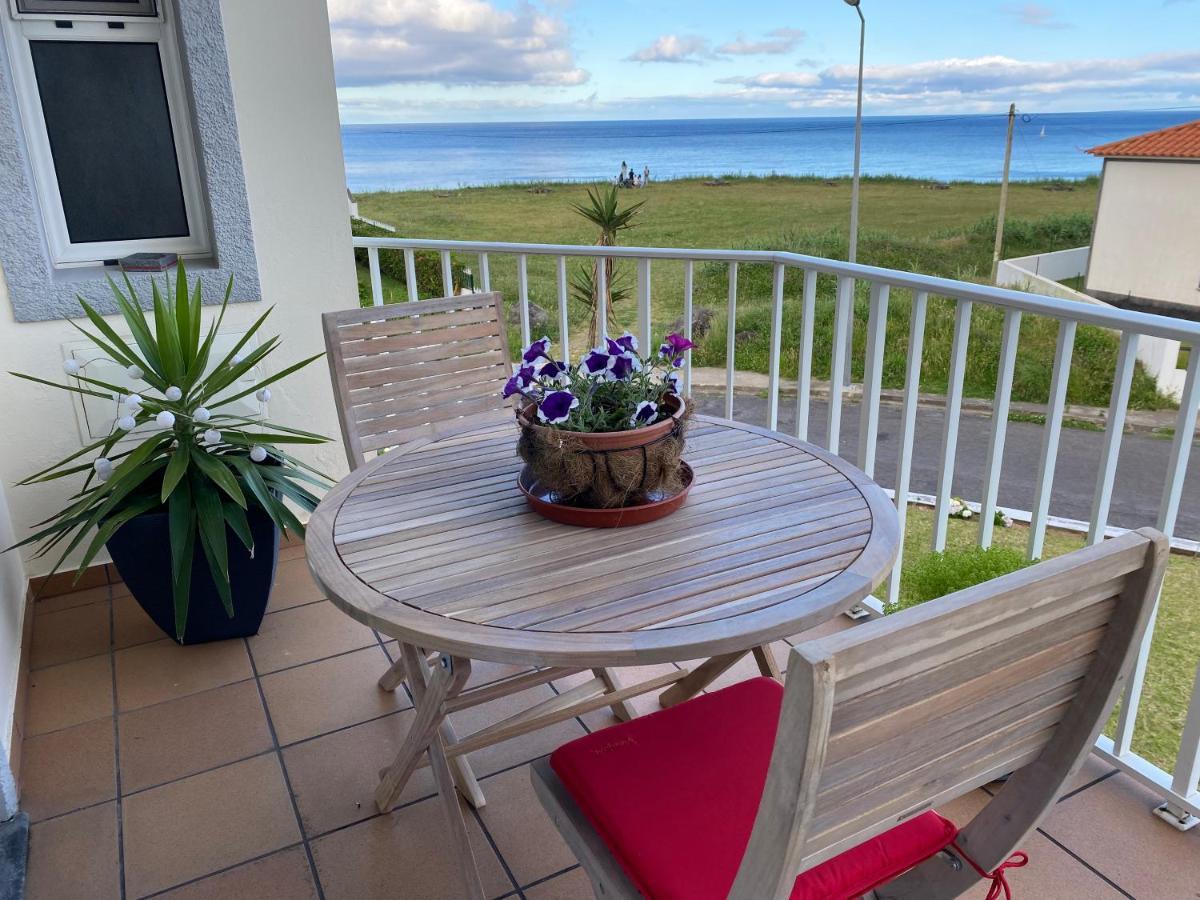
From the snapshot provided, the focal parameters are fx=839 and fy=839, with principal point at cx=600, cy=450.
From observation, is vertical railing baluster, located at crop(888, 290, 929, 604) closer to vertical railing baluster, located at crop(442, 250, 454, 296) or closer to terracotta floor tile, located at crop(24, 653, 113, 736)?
vertical railing baluster, located at crop(442, 250, 454, 296)

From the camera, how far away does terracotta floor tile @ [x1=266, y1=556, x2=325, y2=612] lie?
2.94 m

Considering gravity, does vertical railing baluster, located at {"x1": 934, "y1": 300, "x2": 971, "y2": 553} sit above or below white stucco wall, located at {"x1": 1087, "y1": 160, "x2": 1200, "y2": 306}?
above

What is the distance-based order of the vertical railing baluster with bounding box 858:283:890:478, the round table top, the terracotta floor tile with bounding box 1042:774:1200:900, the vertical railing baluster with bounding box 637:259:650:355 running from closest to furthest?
the round table top
the terracotta floor tile with bounding box 1042:774:1200:900
the vertical railing baluster with bounding box 858:283:890:478
the vertical railing baluster with bounding box 637:259:650:355

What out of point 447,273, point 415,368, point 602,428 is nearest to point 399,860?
point 602,428

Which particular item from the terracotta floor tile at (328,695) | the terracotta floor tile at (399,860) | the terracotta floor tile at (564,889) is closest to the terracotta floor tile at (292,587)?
the terracotta floor tile at (328,695)

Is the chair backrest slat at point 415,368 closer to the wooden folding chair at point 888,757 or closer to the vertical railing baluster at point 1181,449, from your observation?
the wooden folding chair at point 888,757

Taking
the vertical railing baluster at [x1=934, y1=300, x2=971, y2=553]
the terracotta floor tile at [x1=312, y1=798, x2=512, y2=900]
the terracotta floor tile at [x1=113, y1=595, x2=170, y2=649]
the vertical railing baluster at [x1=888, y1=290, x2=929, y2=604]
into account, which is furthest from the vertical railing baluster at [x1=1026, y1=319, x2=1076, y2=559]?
the terracotta floor tile at [x1=113, y1=595, x2=170, y2=649]

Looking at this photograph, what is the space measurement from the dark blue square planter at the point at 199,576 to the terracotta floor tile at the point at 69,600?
0.52 meters

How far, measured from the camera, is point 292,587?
3051mm

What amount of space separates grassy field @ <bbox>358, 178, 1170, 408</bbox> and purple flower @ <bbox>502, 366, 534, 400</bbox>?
14.2 metres

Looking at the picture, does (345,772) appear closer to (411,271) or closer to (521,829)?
(521,829)

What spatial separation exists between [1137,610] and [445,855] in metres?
1.48

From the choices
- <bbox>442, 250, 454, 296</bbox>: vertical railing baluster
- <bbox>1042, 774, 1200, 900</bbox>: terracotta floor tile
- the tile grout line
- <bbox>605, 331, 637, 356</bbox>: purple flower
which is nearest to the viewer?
<bbox>605, 331, 637, 356</bbox>: purple flower

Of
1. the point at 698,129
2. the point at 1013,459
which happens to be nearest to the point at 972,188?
the point at 698,129
